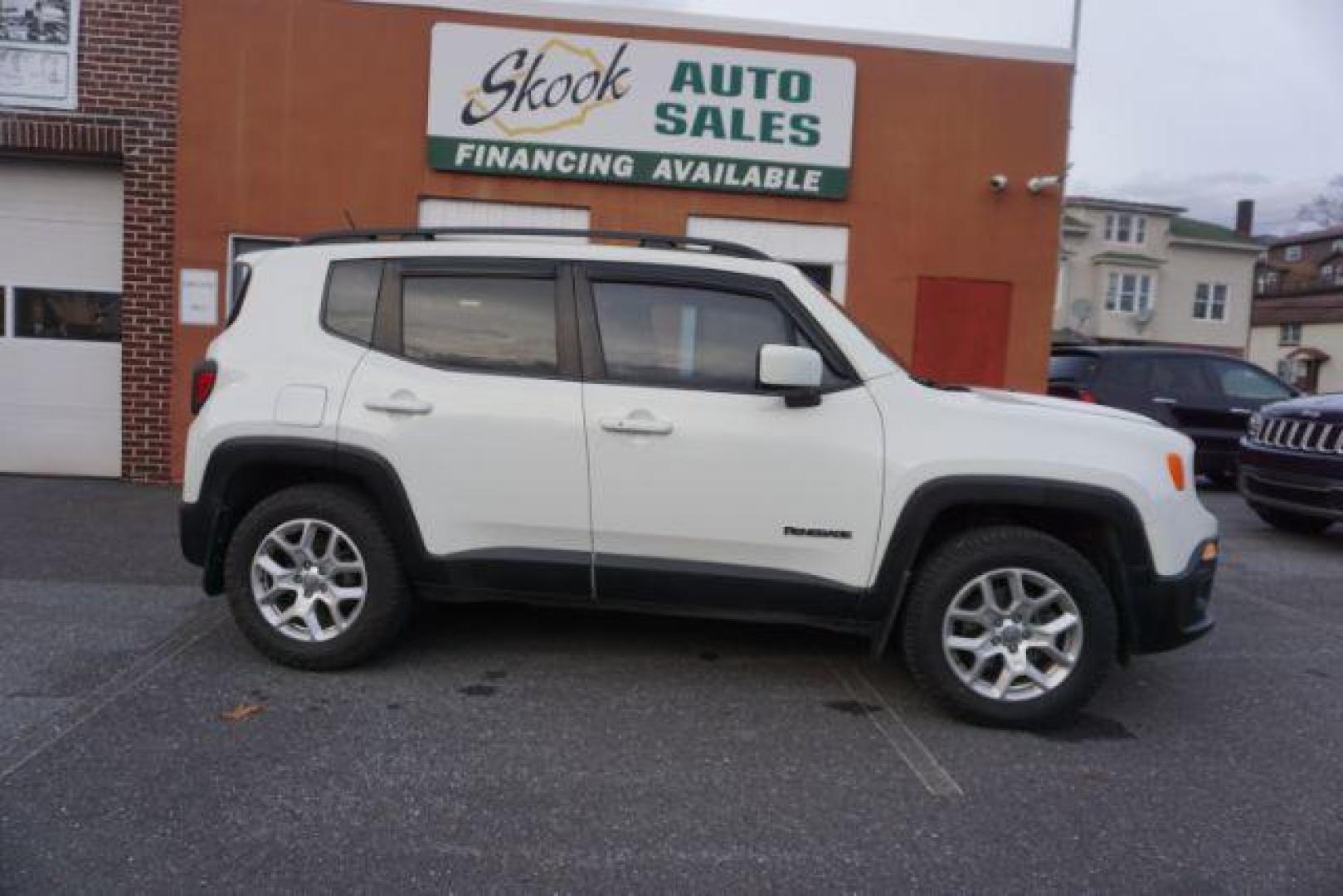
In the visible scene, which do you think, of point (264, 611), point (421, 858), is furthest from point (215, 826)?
point (264, 611)

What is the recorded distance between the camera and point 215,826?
3006 millimetres

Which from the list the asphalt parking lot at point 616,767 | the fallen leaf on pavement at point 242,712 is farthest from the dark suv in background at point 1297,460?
the fallen leaf on pavement at point 242,712

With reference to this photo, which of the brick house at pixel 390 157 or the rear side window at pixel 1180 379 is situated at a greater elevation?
the brick house at pixel 390 157

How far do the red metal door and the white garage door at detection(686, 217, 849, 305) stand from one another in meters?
0.82

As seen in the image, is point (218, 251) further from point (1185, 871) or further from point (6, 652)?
point (1185, 871)

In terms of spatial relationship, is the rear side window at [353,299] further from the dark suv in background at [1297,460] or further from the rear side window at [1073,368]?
the rear side window at [1073,368]

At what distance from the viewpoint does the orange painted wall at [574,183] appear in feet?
28.6

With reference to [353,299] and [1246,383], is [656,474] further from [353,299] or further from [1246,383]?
[1246,383]

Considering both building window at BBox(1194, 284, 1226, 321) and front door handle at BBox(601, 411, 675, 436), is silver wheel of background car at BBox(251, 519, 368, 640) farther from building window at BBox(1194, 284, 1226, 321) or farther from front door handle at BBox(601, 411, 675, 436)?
building window at BBox(1194, 284, 1226, 321)

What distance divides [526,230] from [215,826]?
266 centimetres

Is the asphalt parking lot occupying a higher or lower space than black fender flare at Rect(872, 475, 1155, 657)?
lower

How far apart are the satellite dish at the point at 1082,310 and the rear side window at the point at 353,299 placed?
Result: 40.5m

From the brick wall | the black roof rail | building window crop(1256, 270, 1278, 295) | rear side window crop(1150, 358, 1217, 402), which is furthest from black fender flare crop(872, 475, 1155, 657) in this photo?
building window crop(1256, 270, 1278, 295)

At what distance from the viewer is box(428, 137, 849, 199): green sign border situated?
8898mm
